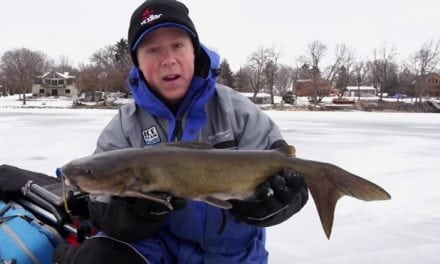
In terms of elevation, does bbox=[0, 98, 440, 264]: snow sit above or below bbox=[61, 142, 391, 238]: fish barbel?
below

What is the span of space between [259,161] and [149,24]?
1000 millimetres

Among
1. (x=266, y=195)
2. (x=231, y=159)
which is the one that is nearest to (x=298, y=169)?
(x=266, y=195)

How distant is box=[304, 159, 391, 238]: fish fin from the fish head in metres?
0.86

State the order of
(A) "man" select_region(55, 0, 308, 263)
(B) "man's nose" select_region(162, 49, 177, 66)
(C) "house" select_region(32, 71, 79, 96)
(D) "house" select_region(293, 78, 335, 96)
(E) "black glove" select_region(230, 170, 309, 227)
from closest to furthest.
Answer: (E) "black glove" select_region(230, 170, 309, 227), (A) "man" select_region(55, 0, 308, 263), (B) "man's nose" select_region(162, 49, 177, 66), (D) "house" select_region(293, 78, 335, 96), (C) "house" select_region(32, 71, 79, 96)

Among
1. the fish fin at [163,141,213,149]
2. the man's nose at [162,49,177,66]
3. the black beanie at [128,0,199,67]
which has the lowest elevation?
the fish fin at [163,141,213,149]

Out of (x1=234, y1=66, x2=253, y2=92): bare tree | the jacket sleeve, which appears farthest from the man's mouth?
(x1=234, y1=66, x2=253, y2=92): bare tree

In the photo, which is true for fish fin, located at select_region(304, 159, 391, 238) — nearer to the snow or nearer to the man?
the man

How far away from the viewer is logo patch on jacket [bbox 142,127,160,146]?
8.50 feet

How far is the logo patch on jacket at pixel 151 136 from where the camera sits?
2592 mm

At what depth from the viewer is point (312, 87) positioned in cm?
5738

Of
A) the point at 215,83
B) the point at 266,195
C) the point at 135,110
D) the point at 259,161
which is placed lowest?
the point at 266,195

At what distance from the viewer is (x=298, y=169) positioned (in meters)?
2.11

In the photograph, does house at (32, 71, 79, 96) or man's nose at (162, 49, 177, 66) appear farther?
house at (32, 71, 79, 96)

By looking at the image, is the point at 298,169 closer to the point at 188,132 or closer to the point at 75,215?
the point at 188,132
